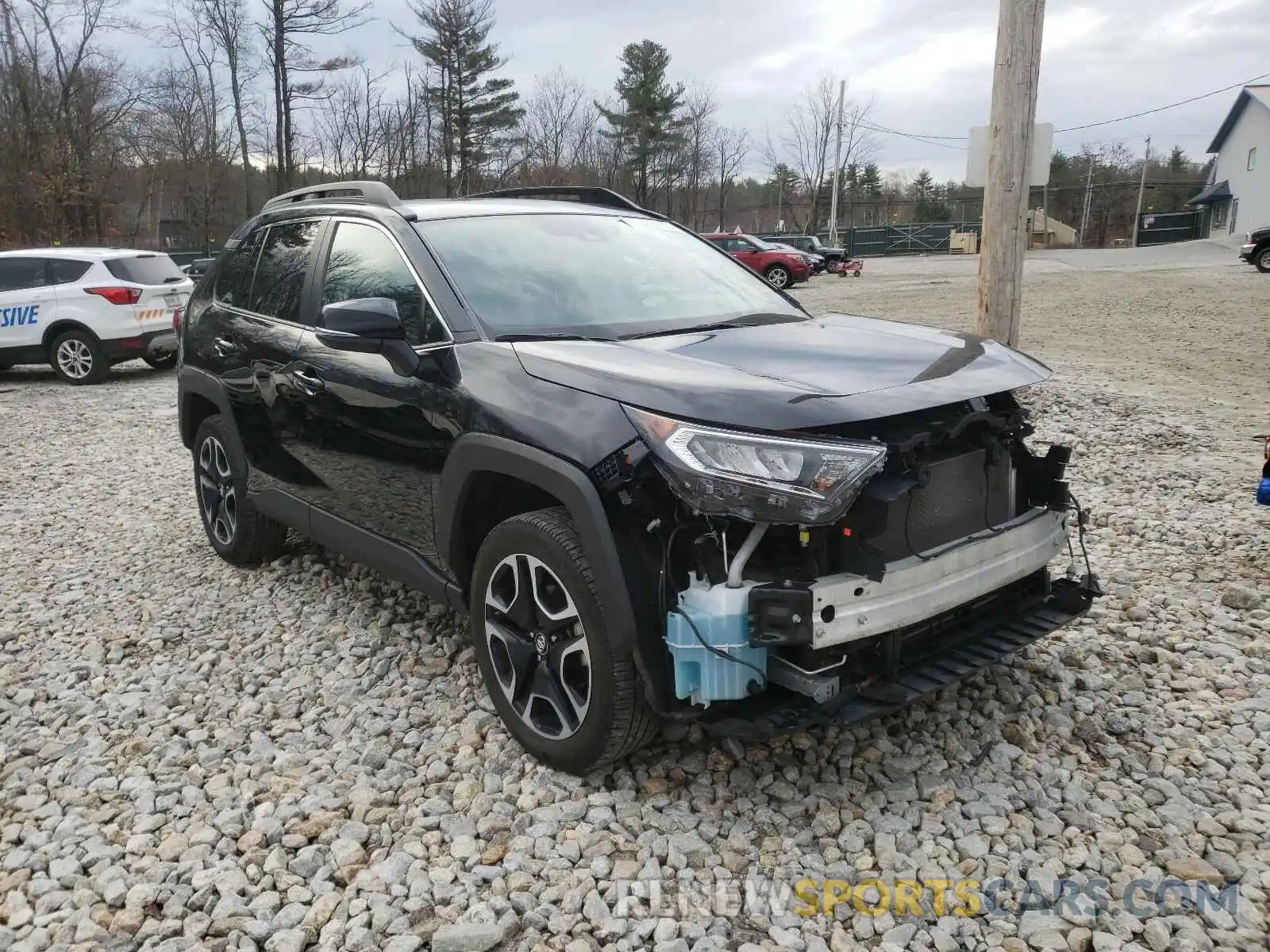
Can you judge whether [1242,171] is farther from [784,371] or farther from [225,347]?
[784,371]

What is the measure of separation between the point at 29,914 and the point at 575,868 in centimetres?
141

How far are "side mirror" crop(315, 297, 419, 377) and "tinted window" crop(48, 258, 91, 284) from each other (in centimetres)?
1075

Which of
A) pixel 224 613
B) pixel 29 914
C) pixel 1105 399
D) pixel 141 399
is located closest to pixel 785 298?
pixel 224 613

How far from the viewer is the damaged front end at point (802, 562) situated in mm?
2402

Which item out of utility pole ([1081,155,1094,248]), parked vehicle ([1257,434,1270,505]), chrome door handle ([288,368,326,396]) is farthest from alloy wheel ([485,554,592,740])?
utility pole ([1081,155,1094,248])

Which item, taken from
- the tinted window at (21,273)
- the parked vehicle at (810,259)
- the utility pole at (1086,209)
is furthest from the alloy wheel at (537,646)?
the utility pole at (1086,209)

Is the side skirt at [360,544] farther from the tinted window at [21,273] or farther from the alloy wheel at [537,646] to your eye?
the tinted window at [21,273]

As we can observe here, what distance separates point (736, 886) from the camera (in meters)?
2.53

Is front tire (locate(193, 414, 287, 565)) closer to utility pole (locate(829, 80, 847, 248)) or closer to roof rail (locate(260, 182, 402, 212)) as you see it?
roof rail (locate(260, 182, 402, 212))

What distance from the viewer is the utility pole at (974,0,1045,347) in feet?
21.5

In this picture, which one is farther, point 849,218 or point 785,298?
point 849,218

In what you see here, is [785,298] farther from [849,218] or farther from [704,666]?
[849,218]

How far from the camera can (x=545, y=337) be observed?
318 centimetres

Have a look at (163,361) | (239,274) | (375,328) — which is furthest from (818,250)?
(375,328)
